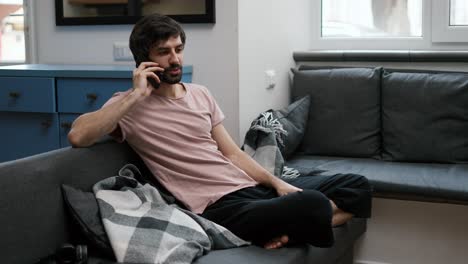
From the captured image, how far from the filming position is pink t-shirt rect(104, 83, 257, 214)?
2449 mm

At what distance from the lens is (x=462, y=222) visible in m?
3.06

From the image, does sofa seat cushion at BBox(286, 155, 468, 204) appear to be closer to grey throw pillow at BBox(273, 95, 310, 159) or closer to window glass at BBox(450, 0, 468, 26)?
grey throw pillow at BBox(273, 95, 310, 159)

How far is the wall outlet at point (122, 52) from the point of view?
3295 millimetres

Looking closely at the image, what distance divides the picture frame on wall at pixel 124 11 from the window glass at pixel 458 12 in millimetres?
1351

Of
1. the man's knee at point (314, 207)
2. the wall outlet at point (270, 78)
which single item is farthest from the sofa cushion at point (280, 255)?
the wall outlet at point (270, 78)

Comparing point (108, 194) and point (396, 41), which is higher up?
point (396, 41)

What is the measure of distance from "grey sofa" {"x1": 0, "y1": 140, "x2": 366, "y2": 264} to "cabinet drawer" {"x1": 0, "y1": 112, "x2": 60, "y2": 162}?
700 mm

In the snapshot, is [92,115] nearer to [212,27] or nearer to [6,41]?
[212,27]

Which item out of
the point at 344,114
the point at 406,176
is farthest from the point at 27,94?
the point at 406,176

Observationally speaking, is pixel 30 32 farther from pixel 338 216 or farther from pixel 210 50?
pixel 338 216

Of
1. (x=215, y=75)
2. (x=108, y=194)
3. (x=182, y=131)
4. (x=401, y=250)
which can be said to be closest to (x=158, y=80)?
(x=182, y=131)

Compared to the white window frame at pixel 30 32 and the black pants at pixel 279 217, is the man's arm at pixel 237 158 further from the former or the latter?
the white window frame at pixel 30 32

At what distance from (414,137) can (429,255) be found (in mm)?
577

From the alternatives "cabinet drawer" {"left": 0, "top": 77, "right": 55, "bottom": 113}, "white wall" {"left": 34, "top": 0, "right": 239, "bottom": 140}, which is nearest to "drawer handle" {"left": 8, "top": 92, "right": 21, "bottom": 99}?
"cabinet drawer" {"left": 0, "top": 77, "right": 55, "bottom": 113}
